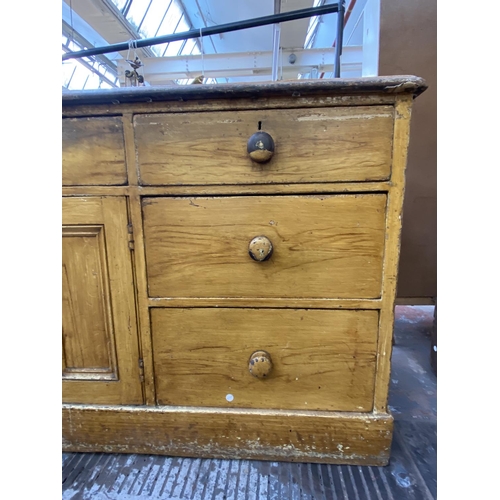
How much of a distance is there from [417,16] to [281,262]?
1.05 meters

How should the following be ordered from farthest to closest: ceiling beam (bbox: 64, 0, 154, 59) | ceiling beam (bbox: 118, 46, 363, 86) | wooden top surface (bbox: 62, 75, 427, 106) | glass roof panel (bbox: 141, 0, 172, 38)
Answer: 1. glass roof panel (bbox: 141, 0, 172, 38)
2. ceiling beam (bbox: 64, 0, 154, 59)
3. ceiling beam (bbox: 118, 46, 363, 86)
4. wooden top surface (bbox: 62, 75, 427, 106)

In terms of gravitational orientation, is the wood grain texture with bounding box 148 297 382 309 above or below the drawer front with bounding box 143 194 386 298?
below

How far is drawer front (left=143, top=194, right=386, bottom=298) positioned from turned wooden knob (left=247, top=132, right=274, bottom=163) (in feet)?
0.31

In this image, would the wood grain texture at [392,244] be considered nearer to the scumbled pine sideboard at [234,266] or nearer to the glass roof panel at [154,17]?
the scumbled pine sideboard at [234,266]

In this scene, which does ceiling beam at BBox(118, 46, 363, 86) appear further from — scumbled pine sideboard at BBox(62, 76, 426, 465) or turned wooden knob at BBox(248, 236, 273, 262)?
turned wooden knob at BBox(248, 236, 273, 262)

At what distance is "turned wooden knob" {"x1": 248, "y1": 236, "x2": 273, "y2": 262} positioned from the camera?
2.21ft

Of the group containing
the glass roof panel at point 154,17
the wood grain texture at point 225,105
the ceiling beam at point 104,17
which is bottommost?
the wood grain texture at point 225,105

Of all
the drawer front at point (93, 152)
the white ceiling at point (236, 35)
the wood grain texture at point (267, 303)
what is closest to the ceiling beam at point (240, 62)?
the white ceiling at point (236, 35)

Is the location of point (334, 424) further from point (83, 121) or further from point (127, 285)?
point (83, 121)

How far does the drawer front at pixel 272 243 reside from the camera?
686mm

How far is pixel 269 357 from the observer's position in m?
0.74

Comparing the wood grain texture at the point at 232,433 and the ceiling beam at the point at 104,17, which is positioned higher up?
the ceiling beam at the point at 104,17

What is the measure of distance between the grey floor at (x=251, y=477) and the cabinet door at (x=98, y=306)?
166 millimetres

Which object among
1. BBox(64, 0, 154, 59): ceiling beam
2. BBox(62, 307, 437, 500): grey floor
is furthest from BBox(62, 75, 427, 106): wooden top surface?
BBox(64, 0, 154, 59): ceiling beam
